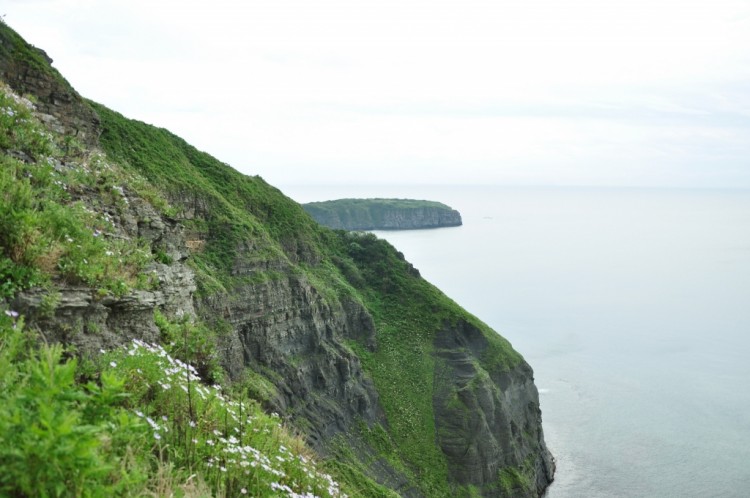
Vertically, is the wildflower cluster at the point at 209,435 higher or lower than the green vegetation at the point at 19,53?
lower

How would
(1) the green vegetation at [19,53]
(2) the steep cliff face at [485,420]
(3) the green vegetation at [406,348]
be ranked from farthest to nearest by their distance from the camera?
(2) the steep cliff face at [485,420]
(3) the green vegetation at [406,348]
(1) the green vegetation at [19,53]

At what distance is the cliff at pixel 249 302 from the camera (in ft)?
32.7

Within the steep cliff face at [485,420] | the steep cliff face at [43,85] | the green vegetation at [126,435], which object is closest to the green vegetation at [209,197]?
the steep cliff face at [43,85]

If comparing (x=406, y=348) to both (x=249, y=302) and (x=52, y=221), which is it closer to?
(x=249, y=302)

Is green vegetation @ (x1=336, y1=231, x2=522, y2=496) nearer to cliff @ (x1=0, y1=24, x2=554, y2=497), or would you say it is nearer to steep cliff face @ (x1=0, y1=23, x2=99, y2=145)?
cliff @ (x1=0, y1=24, x2=554, y2=497)

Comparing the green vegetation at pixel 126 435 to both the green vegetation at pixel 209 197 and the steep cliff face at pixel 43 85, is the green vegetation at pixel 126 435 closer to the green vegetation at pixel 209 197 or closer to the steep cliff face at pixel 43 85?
A: the steep cliff face at pixel 43 85

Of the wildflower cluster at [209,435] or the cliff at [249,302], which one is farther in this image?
the cliff at [249,302]

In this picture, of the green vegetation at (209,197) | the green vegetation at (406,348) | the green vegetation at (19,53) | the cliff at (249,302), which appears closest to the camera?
the cliff at (249,302)

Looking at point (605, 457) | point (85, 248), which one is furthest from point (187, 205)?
point (605, 457)

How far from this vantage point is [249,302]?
37094mm

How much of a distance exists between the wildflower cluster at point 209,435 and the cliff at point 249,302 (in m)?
0.12

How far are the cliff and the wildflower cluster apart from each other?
121mm

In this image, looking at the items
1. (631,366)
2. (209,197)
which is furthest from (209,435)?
(631,366)

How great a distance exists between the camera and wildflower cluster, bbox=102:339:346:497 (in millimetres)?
7199
